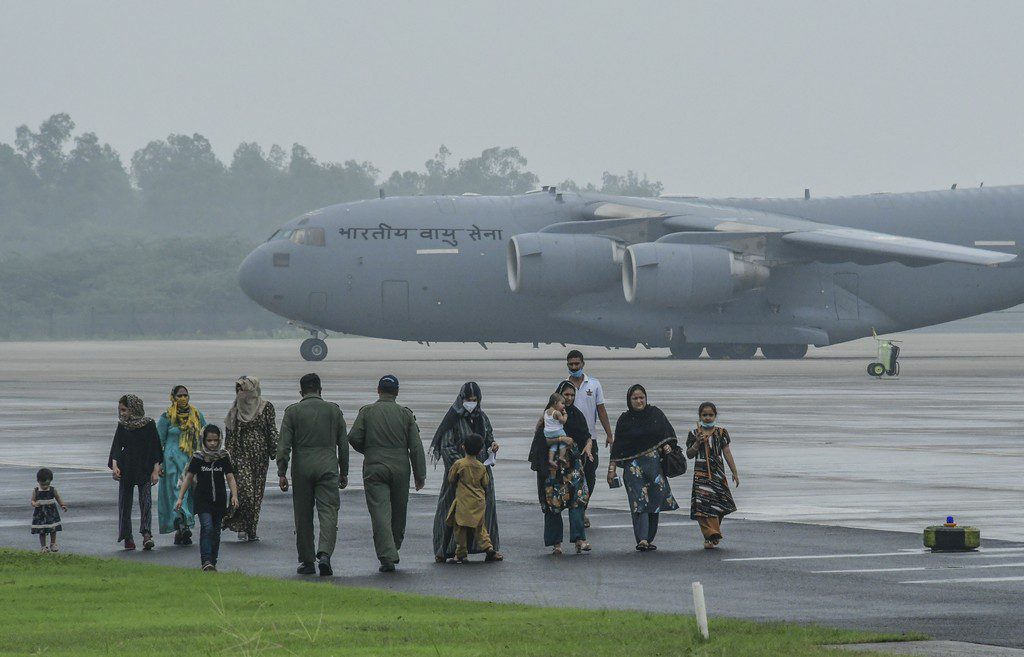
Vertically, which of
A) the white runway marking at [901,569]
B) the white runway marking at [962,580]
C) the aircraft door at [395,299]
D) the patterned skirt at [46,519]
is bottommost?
the white runway marking at [962,580]

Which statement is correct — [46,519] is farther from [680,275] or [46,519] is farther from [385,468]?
[680,275]

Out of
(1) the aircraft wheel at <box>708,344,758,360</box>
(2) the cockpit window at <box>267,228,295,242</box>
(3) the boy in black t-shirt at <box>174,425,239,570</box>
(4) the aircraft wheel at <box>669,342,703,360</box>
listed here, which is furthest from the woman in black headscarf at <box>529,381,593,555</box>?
(1) the aircraft wheel at <box>708,344,758,360</box>

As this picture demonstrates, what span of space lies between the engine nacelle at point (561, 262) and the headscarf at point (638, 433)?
108ft

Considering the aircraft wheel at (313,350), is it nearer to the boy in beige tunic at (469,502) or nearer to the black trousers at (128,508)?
the black trousers at (128,508)

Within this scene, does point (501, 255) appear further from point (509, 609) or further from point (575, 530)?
point (509, 609)

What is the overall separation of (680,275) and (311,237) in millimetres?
10650

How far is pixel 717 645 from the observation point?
1098 centimetres

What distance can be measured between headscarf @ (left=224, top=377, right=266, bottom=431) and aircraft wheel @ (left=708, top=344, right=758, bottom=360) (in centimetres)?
3933

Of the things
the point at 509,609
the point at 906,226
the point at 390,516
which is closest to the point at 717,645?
the point at 509,609

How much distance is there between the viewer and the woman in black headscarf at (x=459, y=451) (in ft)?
51.3

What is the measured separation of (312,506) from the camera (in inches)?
594

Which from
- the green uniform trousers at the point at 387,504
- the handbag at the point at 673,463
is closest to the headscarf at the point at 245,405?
the green uniform trousers at the point at 387,504

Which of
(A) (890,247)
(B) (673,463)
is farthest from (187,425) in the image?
(A) (890,247)

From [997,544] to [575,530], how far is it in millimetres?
→ 3648
